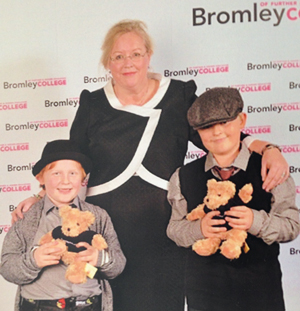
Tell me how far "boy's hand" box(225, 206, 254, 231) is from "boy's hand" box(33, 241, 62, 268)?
2.33ft

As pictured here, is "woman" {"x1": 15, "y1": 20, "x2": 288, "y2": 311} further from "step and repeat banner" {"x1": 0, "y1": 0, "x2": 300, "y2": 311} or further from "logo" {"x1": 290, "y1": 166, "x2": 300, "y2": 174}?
"logo" {"x1": 290, "y1": 166, "x2": 300, "y2": 174}

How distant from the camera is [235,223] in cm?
154

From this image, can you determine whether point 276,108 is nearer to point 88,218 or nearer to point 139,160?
point 139,160

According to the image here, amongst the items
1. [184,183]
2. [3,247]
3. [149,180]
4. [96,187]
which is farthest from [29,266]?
[184,183]

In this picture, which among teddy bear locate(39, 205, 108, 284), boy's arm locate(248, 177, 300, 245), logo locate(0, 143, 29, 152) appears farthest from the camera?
logo locate(0, 143, 29, 152)

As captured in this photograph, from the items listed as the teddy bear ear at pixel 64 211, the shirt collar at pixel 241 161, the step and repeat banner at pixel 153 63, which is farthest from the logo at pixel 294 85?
the teddy bear ear at pixel 64 211

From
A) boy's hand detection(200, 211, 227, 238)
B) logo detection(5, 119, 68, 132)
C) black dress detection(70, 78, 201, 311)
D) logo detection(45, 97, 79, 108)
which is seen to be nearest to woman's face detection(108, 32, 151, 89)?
black dress detection(70, 78, 201, 311)

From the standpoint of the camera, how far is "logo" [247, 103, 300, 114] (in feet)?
5.69

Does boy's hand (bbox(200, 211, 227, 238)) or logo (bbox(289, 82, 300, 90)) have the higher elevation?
logo (bbox(289, 82, 300, 90))

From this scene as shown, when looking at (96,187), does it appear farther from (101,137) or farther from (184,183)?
(184,183)

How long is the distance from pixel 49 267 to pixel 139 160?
58cm

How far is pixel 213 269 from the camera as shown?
5.13ft

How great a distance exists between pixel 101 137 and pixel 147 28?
53 cm

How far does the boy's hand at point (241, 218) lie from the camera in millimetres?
1526
